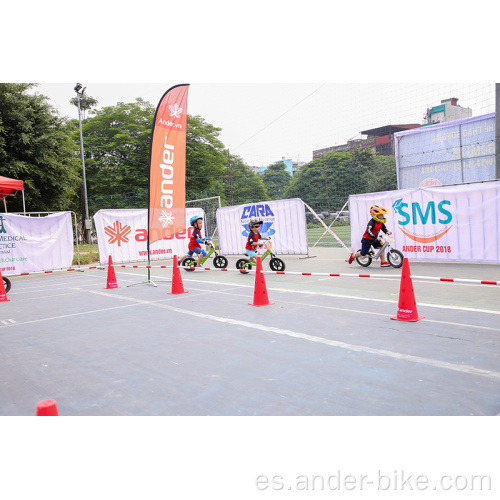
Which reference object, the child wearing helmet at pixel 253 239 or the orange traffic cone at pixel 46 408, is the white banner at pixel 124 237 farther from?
the orange traffic cone at pixel 46 408

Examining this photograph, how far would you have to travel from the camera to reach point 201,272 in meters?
14.3

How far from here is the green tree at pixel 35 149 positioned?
25.0m

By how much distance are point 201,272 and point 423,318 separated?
885 centimetres

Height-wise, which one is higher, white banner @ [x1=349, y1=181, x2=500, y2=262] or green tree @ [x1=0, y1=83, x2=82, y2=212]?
green tree @ [x1=0, y1=83, x2=82, y2=212]

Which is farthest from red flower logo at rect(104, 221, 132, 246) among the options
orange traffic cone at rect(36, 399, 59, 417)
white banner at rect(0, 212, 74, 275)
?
orange traffic cone at rect(36, 399, 59, 417)

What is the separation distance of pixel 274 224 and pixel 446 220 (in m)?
6.83

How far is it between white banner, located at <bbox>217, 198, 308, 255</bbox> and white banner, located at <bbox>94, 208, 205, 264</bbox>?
235cm

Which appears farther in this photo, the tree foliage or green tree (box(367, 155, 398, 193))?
green tree (box(367, 155, 398, 193))

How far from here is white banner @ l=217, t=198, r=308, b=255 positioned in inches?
650

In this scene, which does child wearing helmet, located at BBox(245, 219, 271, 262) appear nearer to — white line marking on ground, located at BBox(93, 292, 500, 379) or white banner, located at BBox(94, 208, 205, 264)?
white line marking on ground, located at BBox(93, 292, 500, 379)

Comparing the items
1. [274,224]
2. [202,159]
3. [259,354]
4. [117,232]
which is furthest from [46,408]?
[202,159]

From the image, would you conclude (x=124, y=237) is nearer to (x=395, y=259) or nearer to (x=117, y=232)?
(x=117, y=232)

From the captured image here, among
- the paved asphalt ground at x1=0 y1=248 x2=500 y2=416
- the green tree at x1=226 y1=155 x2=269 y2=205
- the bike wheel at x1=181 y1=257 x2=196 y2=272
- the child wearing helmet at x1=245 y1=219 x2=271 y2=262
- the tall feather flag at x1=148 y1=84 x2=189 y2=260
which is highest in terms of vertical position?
the green tree at x1=226 y1=155 x2=269 y2=205

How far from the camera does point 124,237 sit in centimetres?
1850
